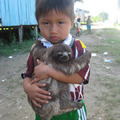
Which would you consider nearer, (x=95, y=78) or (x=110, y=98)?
(x=110, y=98)

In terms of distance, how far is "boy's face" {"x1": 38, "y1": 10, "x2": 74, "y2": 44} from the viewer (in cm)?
144

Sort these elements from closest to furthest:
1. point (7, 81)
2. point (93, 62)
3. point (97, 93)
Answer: point (97, 93) < point (7, 81) < point (93, 62)

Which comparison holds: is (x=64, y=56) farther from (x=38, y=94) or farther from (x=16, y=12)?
(x=16, y=12)

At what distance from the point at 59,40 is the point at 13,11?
788 cm

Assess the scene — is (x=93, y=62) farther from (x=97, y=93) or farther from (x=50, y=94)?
(x=50, y=94)

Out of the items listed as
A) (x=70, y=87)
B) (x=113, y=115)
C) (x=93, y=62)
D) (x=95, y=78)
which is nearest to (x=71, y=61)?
(x=70, y=87)

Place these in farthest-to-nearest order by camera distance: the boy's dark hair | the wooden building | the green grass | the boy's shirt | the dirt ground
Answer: the wooden building → the green grass → the dirt ground → the boy's shirt → the boy's dark hair

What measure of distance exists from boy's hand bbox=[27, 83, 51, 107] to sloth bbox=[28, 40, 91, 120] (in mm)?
61

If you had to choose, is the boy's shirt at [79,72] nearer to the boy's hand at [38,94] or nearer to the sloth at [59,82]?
the sloth at [59,82]

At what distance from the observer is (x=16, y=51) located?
25.8ft

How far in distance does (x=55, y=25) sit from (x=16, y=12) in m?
8.01

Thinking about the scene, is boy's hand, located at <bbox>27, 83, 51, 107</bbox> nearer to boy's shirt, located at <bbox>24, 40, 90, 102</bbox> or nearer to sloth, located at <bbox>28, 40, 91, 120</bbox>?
sloth, located at <bbox>28, 40, 91, 120</bbox>

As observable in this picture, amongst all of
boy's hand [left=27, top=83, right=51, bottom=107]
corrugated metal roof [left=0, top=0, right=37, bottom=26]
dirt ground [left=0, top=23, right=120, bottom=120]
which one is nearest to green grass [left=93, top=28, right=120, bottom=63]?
dirt ground [left=0, top=23, right=120, bottom=120]

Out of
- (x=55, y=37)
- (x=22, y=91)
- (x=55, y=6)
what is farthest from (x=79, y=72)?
(x=22, y=91)
